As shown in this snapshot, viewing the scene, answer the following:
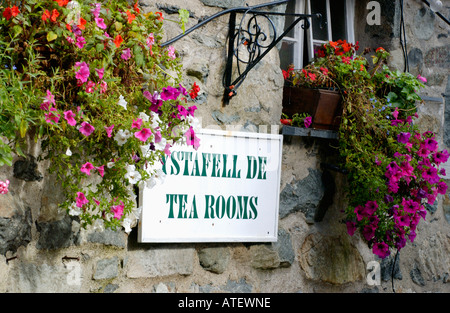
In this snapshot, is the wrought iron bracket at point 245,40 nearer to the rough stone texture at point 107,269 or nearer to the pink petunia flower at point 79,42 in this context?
the pink petunia flower at point 79,42

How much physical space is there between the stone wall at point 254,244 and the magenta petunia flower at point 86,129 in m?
0.27

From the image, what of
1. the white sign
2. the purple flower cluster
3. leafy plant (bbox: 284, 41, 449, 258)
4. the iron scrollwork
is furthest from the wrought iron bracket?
the purple flower cluster

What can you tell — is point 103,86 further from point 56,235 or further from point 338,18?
point 338,18

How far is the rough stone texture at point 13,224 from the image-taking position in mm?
2141

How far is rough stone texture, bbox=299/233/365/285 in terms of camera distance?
3121mm

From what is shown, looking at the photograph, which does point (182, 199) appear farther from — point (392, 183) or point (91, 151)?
point (392, 183)

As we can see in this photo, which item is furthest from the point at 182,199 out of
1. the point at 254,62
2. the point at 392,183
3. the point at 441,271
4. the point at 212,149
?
the point at 441,271

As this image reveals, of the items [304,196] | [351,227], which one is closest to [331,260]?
[351,227]

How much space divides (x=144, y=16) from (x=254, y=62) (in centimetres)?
60

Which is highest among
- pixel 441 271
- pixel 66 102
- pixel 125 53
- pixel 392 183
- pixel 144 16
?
pixel 144 16

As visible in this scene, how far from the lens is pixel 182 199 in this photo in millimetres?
2680

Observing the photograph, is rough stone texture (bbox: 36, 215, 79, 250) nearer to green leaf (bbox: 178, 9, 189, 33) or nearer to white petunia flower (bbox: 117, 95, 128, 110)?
white petunia flower (bbox: 117, 95, 128, 110)

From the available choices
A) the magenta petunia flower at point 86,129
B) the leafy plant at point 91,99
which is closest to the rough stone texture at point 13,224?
the leafy plant at point 91,99

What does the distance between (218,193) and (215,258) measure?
0.31m
